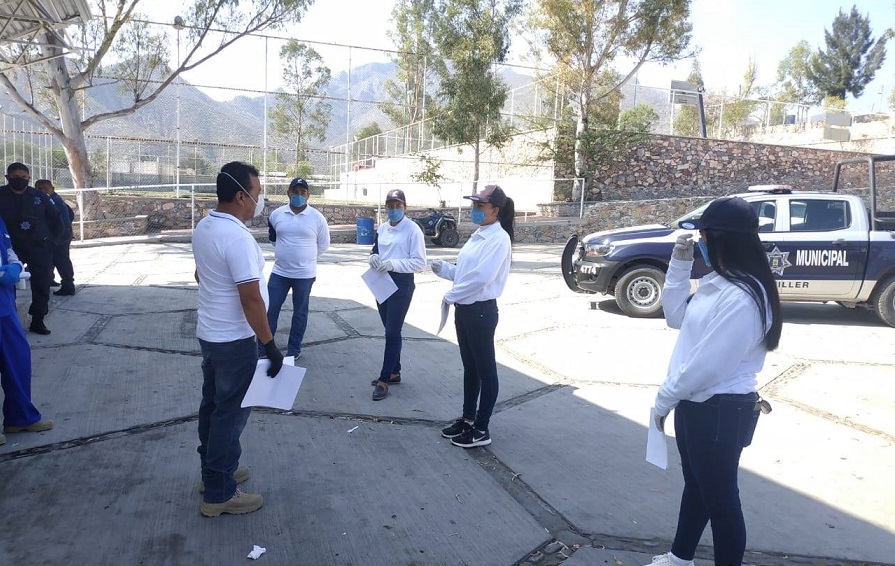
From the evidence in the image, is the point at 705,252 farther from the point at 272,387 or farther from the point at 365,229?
the point at 365,229

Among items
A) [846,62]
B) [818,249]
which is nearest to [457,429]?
[818,249]

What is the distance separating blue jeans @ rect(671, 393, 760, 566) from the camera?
2604 millimetres

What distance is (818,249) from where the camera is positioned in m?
8.66

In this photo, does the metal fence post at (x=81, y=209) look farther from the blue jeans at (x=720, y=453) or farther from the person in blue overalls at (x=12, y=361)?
the blue jeans at (x=720, y=453)

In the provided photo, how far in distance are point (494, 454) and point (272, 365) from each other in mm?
1791

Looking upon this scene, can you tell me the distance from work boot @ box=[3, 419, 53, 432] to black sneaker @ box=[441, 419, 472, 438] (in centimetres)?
273

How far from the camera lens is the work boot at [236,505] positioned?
347 cm

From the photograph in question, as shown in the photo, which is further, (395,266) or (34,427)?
(395,266)

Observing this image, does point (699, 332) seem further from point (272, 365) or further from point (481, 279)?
point (272, 365)

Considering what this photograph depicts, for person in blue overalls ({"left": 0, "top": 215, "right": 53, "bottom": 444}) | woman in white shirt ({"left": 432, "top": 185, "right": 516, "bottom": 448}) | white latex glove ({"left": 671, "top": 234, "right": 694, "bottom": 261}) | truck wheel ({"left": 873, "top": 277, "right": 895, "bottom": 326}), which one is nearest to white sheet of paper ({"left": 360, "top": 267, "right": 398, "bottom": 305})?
woman in white shirt ({"left": 432, "top": 185, "right": 516, "bottom": 448})

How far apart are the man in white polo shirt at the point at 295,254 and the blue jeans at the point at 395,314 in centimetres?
105

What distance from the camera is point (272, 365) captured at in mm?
3412

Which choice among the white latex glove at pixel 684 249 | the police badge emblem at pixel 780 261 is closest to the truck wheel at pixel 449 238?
the police badge emblem at pixel 780 261

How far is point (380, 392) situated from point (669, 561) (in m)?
2.99
